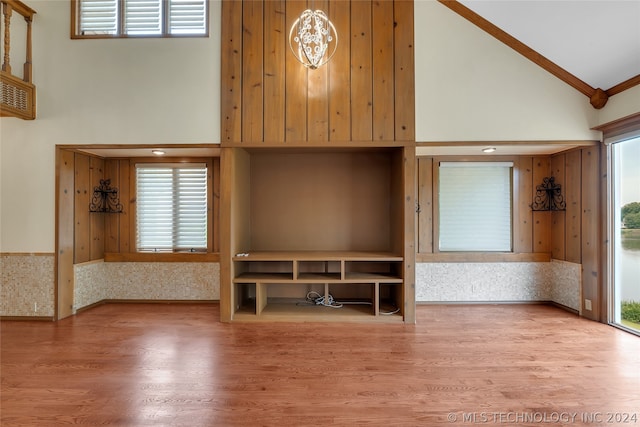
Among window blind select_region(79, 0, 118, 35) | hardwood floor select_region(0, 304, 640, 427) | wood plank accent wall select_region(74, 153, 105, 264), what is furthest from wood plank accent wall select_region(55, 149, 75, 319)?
window blind select_region(79, 0, 118, 35)

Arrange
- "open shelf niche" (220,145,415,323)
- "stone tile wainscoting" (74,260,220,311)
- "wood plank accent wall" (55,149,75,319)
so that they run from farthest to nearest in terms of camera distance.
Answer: "stone tile wainscoting" (74,260,220,311), "open shelf niche" (220,145,415,323), "wood plank accent wall" (55,149,75,319)

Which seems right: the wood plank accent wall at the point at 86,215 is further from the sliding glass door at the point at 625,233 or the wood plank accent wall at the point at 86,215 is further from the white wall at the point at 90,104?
the sliding glass door at the point at 625,233

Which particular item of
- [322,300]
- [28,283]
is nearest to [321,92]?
[322,300]

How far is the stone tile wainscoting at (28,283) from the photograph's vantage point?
3904mm

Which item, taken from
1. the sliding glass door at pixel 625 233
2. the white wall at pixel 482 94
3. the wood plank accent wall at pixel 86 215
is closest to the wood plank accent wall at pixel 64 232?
the wood plank accent wall at pixel 86 215

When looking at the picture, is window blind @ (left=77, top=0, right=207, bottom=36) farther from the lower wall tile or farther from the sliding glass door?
the lower wall tile

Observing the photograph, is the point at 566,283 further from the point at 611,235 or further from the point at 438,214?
the point at 438,214

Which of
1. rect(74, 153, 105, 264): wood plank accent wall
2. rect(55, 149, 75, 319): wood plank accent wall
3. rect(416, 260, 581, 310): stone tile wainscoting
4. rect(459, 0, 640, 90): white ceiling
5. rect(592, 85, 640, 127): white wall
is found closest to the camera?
rect(459, 0, 640, 90): white ceiling

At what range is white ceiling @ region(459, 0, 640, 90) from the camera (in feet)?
9.84

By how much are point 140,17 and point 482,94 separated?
409 centimetres

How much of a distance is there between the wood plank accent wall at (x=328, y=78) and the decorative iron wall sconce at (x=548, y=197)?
7.27ft

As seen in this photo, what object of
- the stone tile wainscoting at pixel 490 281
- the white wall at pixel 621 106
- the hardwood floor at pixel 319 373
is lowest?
the hardwood floor at pixel 319 373

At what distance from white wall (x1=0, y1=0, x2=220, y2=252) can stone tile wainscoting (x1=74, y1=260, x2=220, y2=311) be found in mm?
1006

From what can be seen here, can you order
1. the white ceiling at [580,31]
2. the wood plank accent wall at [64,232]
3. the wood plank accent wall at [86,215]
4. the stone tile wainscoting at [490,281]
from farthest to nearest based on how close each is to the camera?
1. the stone tile wainscoting at [490,281]
2. the wood plank accent wall at [86,215]
3. the wood plank accent wall at [64,232]
4. the white ceiling at [580,31]
